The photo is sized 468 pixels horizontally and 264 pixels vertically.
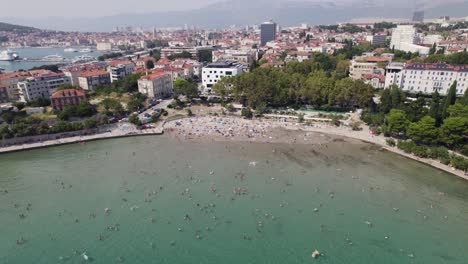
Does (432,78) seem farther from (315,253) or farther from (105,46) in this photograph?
(105,46)

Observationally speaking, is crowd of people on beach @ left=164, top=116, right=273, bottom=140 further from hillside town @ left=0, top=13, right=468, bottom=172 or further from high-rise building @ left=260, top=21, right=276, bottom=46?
high-rise building @ left=260, top=21, right=276, bottom=46

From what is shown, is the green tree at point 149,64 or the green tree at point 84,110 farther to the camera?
the green tree at point 149,64

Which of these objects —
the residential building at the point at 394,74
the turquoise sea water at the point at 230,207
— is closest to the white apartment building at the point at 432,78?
the residential building at the point at 394,74

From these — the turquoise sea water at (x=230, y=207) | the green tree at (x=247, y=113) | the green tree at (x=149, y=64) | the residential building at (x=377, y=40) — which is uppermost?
the residential building at (x=377, y=40)

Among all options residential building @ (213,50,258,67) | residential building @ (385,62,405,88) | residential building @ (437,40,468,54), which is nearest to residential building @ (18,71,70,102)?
residential building @ (213,50,258,67)

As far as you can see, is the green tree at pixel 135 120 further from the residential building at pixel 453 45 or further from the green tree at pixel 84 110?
the residential building at pixel 453 45

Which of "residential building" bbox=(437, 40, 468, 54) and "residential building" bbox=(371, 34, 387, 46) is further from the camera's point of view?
"residential building" bbox=(371, 34, 387, 46)

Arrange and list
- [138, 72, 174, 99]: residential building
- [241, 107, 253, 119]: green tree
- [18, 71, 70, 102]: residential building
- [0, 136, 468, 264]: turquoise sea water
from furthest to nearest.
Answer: [138, 72, 174, 99]: residential building
[18, 71, 70, 102]: residential building
[241, 107, 253, 119]: green tree
[0, 136, 468, 264]: turquoise sea water

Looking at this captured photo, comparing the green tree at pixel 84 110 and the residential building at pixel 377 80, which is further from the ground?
the residential building at pixel 377 80
